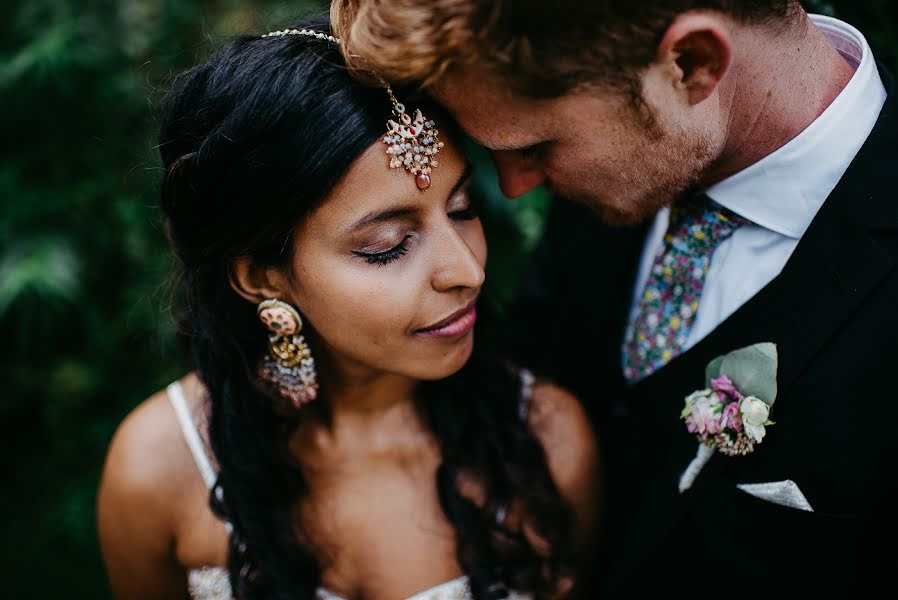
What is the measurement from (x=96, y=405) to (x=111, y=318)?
56 cm

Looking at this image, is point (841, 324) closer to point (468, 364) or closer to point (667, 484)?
point (667, 484)

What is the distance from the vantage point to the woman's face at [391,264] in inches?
67.8

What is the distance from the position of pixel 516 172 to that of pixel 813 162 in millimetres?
763

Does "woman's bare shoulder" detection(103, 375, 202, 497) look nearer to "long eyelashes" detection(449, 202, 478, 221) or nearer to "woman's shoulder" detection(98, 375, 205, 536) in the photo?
"woman's shoulder" detection(98, 375, 205, 536)

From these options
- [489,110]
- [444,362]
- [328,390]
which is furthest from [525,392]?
[489,110]

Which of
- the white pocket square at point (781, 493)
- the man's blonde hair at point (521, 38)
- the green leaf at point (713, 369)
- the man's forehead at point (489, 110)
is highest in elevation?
the man's blonde hair at point (521, 38)

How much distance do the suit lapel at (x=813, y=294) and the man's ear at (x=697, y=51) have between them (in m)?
0.42

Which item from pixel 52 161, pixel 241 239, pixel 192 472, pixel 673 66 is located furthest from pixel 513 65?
pixel 52 161

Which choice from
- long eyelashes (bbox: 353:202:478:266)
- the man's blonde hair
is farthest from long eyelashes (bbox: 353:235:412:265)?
the man's blonde hair

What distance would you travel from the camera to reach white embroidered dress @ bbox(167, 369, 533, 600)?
7.09ft

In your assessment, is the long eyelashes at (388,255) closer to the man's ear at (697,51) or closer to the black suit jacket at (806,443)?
the man's ear at (697,51)

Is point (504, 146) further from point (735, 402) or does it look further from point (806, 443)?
point (806, 443)

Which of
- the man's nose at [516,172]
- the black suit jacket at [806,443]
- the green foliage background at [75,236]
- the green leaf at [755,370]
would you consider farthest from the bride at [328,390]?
the green foliage background at [75,236]

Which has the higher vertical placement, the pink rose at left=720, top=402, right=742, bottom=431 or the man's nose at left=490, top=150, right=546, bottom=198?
→ the man's nose at left=490, top=150, right=546, bottom=198
